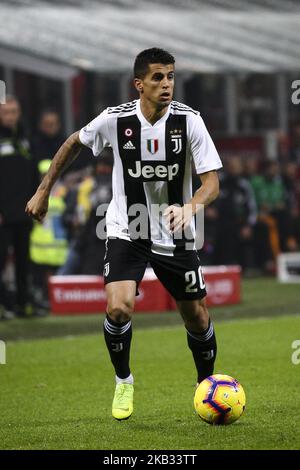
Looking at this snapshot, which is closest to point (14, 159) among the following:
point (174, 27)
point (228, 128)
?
point (174, 27)

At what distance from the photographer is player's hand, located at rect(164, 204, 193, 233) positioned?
7.58 m

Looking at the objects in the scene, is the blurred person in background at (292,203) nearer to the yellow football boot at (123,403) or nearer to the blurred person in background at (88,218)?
the blurred person in background at (88,218)

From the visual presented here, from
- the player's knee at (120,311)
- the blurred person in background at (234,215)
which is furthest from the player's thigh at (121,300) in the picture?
the blurred person in background at (234,215)

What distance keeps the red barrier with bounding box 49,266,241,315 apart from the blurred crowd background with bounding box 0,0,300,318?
0.32 meters

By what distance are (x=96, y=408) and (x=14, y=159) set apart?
6.66 m

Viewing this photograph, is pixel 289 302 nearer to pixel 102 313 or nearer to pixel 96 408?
pixel 102 313

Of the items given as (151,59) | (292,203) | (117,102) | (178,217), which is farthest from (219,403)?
(117,102)

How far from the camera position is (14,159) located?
49.0 ft

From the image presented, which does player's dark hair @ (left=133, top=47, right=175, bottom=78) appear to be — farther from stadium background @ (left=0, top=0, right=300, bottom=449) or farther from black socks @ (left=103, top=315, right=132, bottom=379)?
stadium background @ (left=0, top=0, right=300, bottom=449)

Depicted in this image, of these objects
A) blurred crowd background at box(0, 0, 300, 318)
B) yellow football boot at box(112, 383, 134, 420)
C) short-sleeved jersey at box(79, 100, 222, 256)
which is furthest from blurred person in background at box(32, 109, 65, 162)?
yellow football boot at box(112, 383, 134, 420)

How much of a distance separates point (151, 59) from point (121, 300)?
1.58 m

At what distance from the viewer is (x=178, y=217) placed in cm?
758

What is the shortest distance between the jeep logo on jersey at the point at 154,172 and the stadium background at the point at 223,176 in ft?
5.23

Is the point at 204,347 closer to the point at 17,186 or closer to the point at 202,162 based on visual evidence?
the point at 202,162
